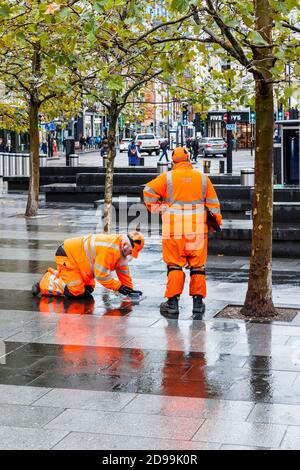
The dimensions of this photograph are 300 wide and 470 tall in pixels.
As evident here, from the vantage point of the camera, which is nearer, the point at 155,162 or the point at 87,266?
the point at 87,266

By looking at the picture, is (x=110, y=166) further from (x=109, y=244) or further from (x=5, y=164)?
(x=5, y=164)

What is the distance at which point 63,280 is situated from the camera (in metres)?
10.8

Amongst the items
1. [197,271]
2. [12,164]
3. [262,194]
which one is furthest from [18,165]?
[262,194]

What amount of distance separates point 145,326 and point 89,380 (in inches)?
79.2

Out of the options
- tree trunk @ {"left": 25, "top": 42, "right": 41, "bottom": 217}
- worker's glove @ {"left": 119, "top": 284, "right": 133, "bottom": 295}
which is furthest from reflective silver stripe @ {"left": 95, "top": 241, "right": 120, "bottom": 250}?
tree trunk @ {"left": 25, "top": 42, "right": 41, "bottom": 217}

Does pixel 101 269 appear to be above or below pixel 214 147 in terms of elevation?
below

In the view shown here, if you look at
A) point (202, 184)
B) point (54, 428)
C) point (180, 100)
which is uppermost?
point (180, 100)

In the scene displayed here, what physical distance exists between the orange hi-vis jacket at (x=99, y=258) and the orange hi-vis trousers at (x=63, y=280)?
2.8 inches

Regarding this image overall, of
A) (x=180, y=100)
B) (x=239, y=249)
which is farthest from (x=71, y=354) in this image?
(x=180, y=100)

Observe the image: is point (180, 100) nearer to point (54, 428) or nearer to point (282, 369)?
point (282, 369)

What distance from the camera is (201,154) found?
6588 cm

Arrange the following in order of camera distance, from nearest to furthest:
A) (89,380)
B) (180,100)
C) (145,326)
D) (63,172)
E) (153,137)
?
(89,380)
(145,326)
(180,100)
(63,172)
(153,137)

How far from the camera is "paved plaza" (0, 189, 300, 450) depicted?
6.08m

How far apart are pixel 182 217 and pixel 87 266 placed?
4.33 ft
